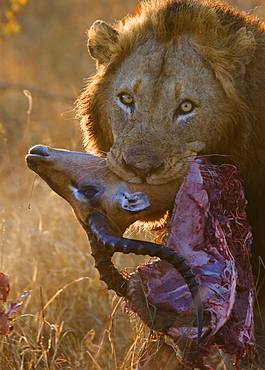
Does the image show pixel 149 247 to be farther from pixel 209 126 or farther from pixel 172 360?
pixel 209 126

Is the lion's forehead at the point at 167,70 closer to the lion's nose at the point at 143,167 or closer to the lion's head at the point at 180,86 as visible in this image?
the lion's head at the point at 180,86

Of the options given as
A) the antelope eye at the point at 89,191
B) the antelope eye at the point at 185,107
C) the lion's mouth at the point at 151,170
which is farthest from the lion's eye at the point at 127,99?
the antelope eye at the point at 89,191

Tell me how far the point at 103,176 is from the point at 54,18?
1039cm

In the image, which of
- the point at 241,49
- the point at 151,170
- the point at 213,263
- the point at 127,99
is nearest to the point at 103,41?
the point at 127,99

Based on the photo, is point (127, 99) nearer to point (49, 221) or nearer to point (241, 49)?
point (241, 49)

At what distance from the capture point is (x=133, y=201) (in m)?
3.08

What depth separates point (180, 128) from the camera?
135 inches

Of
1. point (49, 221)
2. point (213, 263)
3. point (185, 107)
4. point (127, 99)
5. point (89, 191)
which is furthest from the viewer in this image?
point (49, 221)

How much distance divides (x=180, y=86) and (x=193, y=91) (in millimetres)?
74

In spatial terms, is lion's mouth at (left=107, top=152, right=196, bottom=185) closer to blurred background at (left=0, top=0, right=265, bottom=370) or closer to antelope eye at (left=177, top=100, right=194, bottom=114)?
antelope eye at (left=177, top=100, right=194, bottom=114)

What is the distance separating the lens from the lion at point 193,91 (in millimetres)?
3438

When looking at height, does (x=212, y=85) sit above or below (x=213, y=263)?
above

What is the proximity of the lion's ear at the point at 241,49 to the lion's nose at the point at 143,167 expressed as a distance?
0.75 meters

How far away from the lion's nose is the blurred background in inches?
29.0
